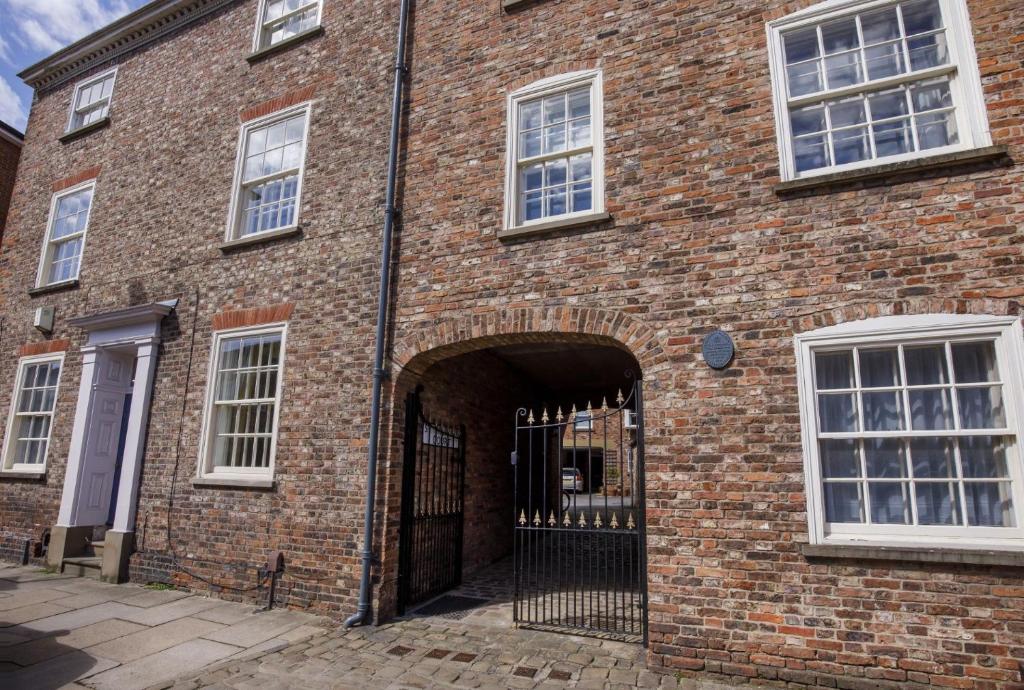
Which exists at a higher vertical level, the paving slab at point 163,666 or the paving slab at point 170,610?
the paving slab at point 170,610

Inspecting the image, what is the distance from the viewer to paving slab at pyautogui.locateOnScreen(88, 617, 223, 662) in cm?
528

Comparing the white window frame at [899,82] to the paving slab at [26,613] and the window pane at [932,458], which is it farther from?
the paving slab at [26,613]

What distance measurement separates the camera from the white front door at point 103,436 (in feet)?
29.4

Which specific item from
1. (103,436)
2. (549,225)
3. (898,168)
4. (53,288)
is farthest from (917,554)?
(53,288)

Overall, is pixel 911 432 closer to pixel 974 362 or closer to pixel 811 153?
pixel 974 362

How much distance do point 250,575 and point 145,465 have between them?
2.65m

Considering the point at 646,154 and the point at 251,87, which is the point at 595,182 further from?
the point at 251,87

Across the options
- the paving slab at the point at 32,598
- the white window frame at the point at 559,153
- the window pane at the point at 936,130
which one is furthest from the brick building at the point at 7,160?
the window pane at the point at 936,130

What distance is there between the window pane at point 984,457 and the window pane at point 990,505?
0.27 feet

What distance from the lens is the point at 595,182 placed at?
20.4 ft

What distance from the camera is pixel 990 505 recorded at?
172 inches

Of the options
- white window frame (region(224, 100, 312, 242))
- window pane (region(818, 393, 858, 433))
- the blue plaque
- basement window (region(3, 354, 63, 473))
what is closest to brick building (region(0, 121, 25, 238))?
basement window (region(3, 354, 63, 473))

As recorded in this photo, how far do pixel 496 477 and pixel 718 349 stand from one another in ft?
18.0

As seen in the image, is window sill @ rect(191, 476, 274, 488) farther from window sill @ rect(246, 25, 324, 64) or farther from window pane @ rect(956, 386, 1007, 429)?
window pane @ rect(956, 386, 1007, 429)
